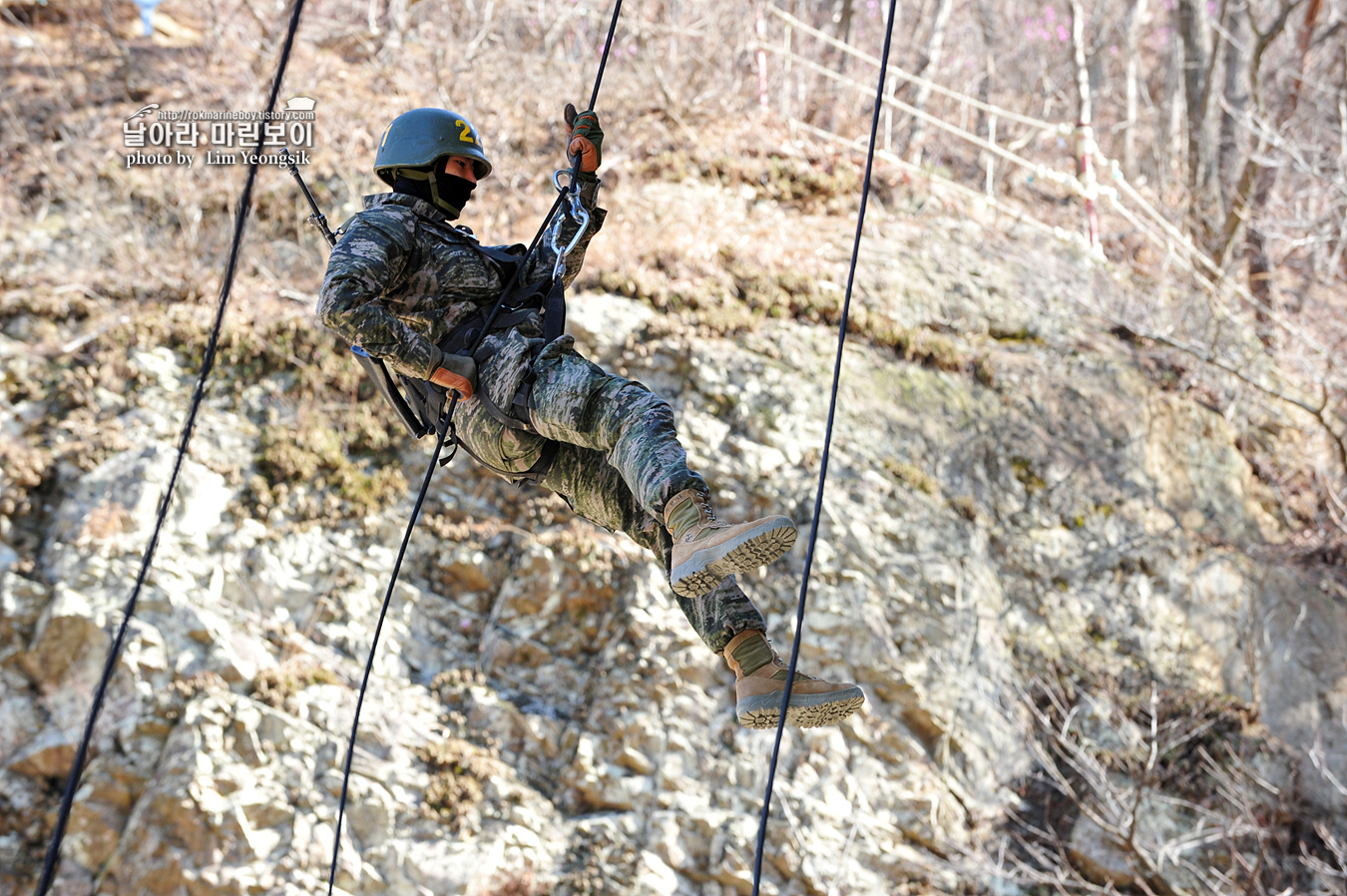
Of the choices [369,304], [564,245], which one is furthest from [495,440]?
Answer: [564,245]

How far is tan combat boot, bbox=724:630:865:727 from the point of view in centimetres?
315


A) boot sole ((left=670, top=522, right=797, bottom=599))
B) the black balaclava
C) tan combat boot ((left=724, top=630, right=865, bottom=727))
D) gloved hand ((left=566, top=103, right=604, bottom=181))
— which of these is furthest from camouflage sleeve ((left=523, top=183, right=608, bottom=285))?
tan combat boot ((left=724, top=630, right=865, bottom=727))

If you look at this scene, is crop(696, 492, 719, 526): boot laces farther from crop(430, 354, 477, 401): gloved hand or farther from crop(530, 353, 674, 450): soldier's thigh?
crop(430, 354, 477, 401): gloved hand

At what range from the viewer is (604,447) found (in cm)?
347

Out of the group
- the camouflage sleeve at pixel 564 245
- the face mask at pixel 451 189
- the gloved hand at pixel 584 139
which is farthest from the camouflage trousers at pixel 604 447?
the face mask at pixel 451 189

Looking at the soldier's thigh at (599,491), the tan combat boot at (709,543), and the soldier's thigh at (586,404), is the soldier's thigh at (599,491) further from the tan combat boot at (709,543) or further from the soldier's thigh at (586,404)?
the tan combat boot at (709,543)

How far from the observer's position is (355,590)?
25.1 feet

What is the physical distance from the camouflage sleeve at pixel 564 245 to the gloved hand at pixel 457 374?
52 cm

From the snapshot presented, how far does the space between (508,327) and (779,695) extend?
1.61 m

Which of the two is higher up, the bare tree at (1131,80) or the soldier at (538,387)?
the bare tree at (1131,80)

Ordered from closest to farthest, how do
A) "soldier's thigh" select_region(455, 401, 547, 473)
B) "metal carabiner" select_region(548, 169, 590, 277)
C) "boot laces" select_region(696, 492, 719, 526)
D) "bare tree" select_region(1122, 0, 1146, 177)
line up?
"boot laces" select_region(696, 492, 719, 526), "soldier's thigh" select_region(455, 401, 547, 473), "metal carabiner" select_region(548, 169, 590, 277), "bare tree" select_region(1122, 0, 1146, 177)

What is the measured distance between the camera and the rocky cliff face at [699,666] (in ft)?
22.4

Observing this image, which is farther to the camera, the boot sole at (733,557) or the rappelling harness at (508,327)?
the rappelling harness at (508,327)

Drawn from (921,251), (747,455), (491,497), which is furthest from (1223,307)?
(491,497)
